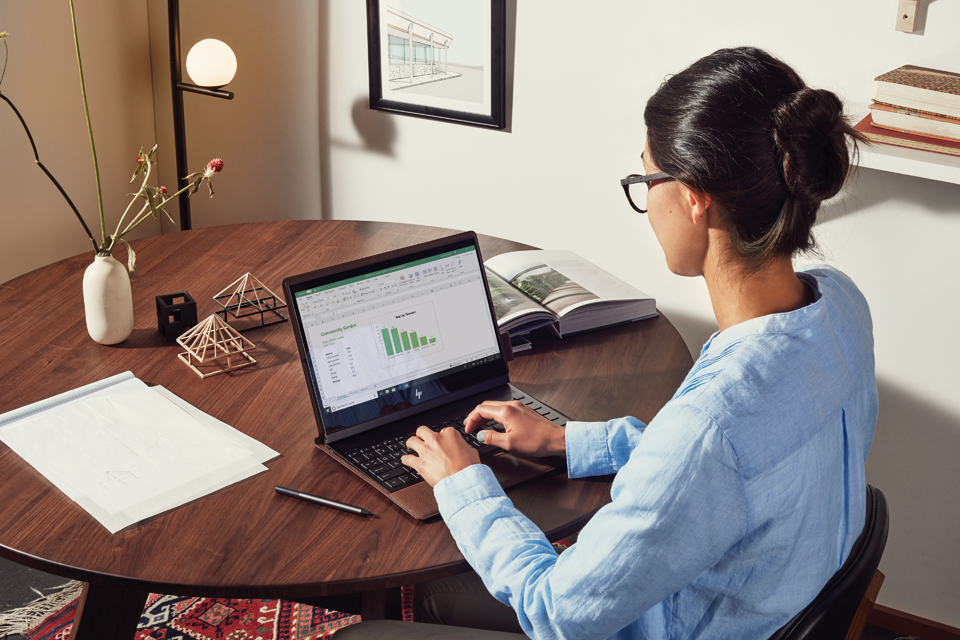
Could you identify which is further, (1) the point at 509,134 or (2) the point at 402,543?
(1) the point at 509,134

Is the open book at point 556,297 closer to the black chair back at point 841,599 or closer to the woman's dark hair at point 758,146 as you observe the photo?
the woman's dark hair at point 758,146

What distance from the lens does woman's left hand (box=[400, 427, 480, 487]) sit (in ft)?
3.59

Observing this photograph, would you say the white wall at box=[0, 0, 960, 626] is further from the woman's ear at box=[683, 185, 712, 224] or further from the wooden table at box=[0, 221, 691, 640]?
the woman's ear at box=[683, 185, 712, 224]

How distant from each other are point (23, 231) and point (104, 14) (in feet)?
2.39

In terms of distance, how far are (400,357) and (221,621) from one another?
39.0 inches

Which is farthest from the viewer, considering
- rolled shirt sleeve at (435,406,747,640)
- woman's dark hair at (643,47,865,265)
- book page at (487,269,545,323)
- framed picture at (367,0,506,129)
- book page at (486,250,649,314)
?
framed picture at (367,0,506,129)

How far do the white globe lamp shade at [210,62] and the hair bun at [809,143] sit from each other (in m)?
1.77

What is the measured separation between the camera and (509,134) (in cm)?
229

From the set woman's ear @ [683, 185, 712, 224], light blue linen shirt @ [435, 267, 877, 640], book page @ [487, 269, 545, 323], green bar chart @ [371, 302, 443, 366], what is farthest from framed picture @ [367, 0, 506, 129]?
light blue linen shirt @ [435, 267, 877, 640]

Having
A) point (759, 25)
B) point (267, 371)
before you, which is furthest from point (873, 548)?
point (759, 25)

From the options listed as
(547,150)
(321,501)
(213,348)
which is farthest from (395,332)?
(547,150)

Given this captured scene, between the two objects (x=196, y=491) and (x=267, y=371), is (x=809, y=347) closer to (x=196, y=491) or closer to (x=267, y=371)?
(x=196, y=491)

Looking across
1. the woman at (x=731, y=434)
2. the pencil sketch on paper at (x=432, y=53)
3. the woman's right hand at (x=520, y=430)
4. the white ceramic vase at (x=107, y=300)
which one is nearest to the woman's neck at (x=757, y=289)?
the woman at (x=731, y=434)

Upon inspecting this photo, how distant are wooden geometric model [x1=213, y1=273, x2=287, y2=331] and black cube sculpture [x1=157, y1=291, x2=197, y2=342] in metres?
0.09
